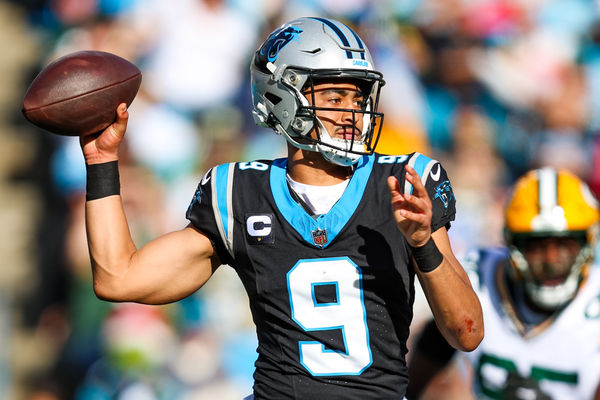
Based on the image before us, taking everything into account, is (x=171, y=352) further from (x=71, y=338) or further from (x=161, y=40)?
(x=161, y=40)

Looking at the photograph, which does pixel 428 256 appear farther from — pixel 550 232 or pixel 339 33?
pixel 550 232

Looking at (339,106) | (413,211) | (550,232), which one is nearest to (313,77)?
(339,106)

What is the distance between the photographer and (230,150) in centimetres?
557

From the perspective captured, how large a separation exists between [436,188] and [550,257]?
5.05 feet

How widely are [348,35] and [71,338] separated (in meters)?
3.45

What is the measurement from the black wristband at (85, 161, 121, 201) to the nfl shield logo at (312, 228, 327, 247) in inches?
25.4

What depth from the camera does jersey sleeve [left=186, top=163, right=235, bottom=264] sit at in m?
2.58

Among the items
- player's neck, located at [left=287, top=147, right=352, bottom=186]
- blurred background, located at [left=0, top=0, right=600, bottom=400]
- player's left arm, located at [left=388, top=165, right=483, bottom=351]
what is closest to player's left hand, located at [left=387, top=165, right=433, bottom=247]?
player's left arm, located at [left=388, top=165, right=483, bottom=351]

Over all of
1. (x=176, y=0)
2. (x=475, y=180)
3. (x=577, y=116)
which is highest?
(x=176, y=0)

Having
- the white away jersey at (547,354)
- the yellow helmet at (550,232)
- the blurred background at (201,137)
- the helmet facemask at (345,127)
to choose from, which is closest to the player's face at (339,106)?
the helmet facemask at (345,127)

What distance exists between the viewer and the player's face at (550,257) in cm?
374

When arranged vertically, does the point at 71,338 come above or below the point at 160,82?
below

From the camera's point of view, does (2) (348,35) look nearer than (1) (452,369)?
Yes

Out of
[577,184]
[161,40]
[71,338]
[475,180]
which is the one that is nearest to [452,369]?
[475,180]
